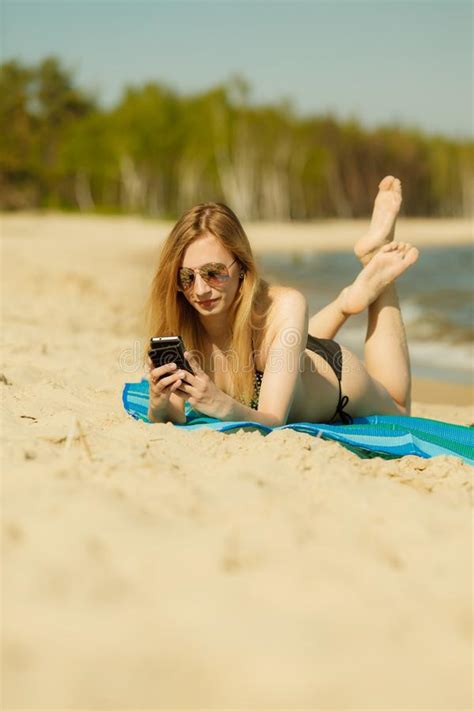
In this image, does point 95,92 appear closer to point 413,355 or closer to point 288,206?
point 288,206

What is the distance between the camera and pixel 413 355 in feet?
29.0

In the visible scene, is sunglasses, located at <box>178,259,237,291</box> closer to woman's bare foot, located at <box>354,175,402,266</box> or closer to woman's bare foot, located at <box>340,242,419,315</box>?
woman's bare foot, located at <box>340,242,419,315</box>

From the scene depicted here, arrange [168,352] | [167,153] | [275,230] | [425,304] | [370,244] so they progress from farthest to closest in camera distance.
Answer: [167,153], [275,230], [425,304], [370,244], [168,352]

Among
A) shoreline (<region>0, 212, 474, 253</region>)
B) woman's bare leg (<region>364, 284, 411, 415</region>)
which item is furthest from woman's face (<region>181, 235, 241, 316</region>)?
shoreline (<region>0, 212, 474, 253</region>)

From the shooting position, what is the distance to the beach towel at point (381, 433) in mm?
3893

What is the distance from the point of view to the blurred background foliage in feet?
152

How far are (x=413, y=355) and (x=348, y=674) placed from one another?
284 inches

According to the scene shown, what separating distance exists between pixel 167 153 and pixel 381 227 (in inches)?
1836

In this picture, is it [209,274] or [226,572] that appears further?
[209,274]

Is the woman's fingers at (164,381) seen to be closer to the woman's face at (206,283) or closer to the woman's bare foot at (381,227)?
the woman's face at (206,283)

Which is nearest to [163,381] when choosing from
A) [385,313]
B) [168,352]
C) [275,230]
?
[168,352]

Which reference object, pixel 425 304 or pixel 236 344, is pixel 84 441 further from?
pixel 425 304

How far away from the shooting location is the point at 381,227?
16.6 feet

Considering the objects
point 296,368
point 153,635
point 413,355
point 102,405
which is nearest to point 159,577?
point 153,635
